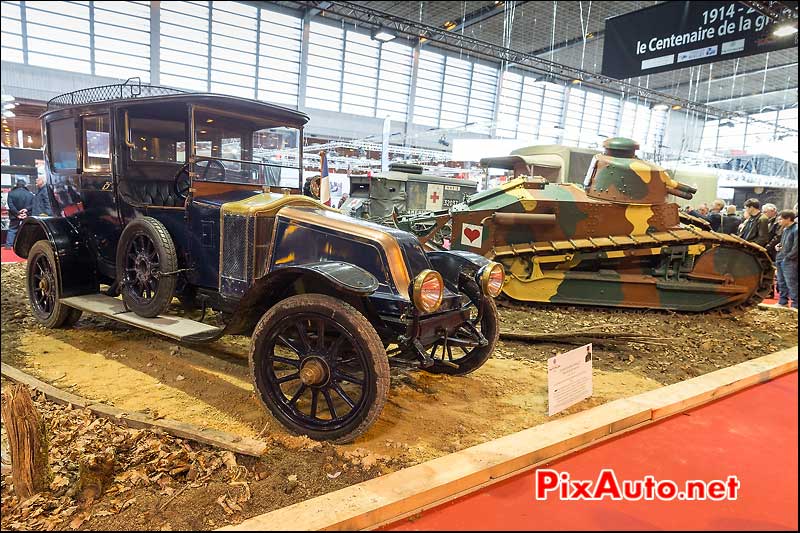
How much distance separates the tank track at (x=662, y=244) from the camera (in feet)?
21.2

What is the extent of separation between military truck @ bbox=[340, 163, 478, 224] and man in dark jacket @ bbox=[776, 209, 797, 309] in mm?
5530

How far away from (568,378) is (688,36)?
404 centimetres

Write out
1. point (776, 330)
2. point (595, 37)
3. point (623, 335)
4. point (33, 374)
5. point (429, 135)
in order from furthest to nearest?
point (429, 135) < point (595, 37) < point (776, 330) < point (623, 335) < point (33, 374)

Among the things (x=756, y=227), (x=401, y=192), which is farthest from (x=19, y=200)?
(x=756, y=227)

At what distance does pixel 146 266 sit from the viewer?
395 centimetres

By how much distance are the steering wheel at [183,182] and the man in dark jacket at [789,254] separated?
7818mm

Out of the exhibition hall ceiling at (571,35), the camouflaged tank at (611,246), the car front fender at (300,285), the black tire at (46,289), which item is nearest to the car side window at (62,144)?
the black tire at (46,289)

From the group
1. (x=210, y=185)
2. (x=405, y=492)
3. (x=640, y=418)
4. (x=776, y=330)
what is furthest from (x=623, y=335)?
(x=210, y=185)

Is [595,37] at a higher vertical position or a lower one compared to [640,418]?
higher

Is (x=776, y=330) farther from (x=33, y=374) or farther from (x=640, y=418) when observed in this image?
(x=33, y=374)

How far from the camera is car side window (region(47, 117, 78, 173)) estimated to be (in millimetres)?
4496

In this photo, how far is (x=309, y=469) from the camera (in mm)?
2582

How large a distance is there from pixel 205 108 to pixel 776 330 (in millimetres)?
6740

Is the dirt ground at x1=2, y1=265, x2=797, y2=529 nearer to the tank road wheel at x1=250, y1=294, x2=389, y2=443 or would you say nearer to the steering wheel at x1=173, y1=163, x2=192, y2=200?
the tank road wheel at x1=250, y1=294, x2=389, y2=443
